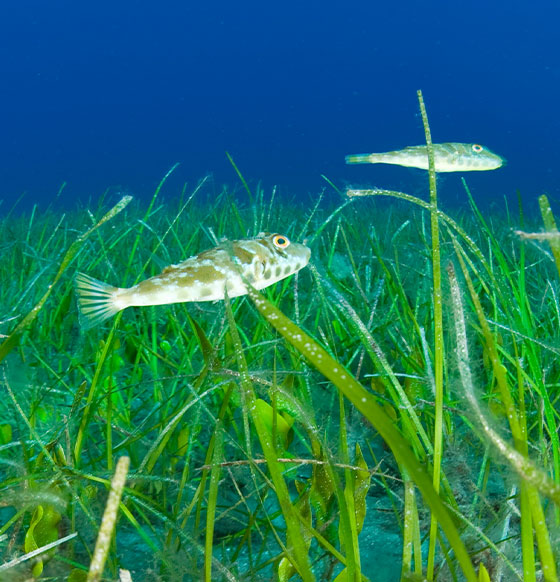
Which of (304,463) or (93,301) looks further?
(93,301)

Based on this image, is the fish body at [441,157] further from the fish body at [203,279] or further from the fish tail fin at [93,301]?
the fish tail fin at [93,301]

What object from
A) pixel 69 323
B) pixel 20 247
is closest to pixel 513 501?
pixel 69 323

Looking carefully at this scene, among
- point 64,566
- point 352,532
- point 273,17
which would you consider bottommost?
point 64,566

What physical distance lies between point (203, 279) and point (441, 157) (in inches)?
60.0

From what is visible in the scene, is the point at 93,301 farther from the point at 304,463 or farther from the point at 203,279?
the point at 304,463

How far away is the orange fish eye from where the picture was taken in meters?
1.78

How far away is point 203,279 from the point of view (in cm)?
154

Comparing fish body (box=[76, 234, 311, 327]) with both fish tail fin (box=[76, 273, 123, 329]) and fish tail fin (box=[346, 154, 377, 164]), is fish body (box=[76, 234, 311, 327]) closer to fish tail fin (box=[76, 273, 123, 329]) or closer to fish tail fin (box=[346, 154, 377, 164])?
fish tail fin (box=[76, 273, 123, 329])

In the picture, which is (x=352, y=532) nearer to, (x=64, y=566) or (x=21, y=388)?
(x=64, y=566)

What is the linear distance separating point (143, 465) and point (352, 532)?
524 mm

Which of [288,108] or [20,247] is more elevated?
[288,108]

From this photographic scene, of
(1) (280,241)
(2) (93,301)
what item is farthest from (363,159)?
(2) (93,301)

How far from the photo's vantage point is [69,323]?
287cm

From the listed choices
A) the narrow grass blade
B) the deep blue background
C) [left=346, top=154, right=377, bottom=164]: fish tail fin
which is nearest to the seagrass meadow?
the narrow grass blade
